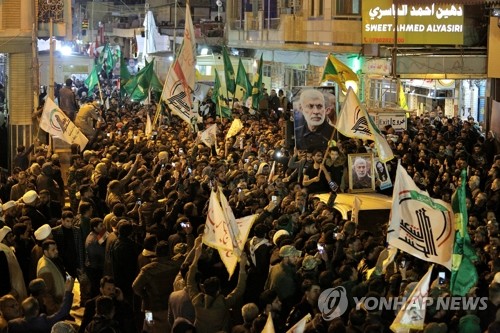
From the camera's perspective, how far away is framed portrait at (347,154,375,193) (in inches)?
666

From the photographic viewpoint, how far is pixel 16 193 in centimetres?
1675

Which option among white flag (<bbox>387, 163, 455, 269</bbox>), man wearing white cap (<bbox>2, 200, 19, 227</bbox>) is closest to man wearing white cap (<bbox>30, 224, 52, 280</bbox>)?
man wearing white cap (<bbox>2, 200, 19, 227</bbox>)

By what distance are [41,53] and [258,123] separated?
14.7 metres

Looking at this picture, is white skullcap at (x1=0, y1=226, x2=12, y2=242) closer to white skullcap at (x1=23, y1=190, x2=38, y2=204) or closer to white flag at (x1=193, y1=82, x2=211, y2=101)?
white skullcap at (x1=23, y1=190, x2=38, y2=204)

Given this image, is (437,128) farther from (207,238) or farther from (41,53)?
(41,53)

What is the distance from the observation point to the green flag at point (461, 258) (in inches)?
396

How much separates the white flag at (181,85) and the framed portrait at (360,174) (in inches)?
217

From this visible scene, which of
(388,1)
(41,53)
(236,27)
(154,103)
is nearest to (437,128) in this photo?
(388,1)

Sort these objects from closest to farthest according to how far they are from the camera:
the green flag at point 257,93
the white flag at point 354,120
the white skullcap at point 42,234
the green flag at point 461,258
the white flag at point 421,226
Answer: the green flag at point 461,258 → the white flag at point 421,226 → the white skullcap at point 42,234 → the white flag at point 354,120 → the green flag at point 257,93

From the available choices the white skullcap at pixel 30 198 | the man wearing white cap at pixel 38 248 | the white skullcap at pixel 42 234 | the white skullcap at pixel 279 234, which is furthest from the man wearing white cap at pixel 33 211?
the white skullcap at pixel 279 234

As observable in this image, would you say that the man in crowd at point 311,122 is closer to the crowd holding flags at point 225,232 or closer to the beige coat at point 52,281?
the crowd holding flags at point 225,232

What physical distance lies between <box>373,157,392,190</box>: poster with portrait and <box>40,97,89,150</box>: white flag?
5.92 meters

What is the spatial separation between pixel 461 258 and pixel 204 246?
2.87 metres

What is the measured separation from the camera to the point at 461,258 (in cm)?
1021
